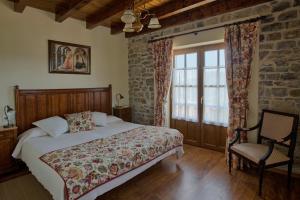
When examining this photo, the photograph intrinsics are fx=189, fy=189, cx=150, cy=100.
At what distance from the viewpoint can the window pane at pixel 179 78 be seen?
14.1 ft

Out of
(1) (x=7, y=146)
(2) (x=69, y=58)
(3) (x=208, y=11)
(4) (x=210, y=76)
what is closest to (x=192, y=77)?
(4) (x=210, y=76)

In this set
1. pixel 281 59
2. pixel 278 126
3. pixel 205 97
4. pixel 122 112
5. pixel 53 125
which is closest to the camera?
pixel 278 126

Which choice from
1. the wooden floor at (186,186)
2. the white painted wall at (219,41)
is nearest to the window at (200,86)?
the white painted wall at (219,41)

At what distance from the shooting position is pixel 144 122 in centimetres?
498

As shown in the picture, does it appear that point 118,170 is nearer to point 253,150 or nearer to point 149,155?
point 149,155

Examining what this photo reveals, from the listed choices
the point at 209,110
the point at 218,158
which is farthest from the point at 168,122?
the point at 218,158

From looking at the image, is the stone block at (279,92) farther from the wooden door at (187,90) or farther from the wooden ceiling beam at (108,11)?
the wooden ceiling beam at (108,11)

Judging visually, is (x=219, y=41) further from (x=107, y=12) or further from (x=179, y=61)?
(x=107, y=12)

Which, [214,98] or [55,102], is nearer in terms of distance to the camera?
[55,102]

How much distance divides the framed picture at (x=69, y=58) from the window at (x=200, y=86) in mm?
2005

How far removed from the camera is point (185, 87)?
4.25 meters

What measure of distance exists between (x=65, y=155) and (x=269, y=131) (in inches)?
114

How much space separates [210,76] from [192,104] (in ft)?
2.40

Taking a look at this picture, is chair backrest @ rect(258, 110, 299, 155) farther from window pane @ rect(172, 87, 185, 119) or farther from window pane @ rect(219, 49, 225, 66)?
window pane @ rect(172, 87, 185, 119)
